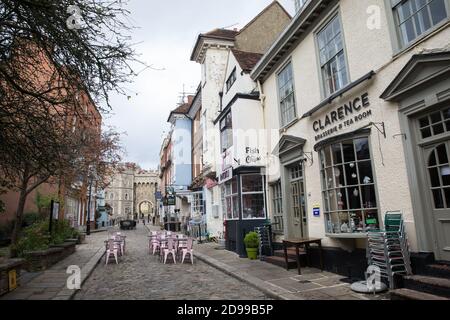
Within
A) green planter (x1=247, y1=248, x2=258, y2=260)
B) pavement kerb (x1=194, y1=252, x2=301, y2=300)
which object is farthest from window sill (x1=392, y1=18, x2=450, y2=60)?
green planter (x1=247, y1=248, x2=258, y2=260)

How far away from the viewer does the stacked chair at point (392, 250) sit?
6090 mm

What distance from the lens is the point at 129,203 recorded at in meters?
78.2

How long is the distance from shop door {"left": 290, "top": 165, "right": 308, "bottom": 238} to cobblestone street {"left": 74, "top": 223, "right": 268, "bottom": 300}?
9.15 feet

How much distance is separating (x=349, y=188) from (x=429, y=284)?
2820mm

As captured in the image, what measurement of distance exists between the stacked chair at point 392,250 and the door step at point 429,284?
0.75 ft

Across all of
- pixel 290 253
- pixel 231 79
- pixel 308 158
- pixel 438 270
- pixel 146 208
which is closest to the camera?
pixel 438 270

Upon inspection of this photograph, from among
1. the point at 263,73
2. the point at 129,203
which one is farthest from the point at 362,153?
the point at 129,203

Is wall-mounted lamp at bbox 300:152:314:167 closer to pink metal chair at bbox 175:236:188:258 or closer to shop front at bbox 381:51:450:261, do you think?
shop front at bbox 381:51:450:261

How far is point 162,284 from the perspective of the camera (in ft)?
27.2

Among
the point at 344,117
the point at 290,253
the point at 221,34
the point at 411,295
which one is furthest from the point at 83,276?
the point at 221,34

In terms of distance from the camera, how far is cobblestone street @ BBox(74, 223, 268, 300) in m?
7.11

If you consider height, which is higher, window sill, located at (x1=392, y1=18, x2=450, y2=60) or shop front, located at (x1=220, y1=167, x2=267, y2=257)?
window sill, located at (x1=392, y1=18, x2=450, y2=60)
